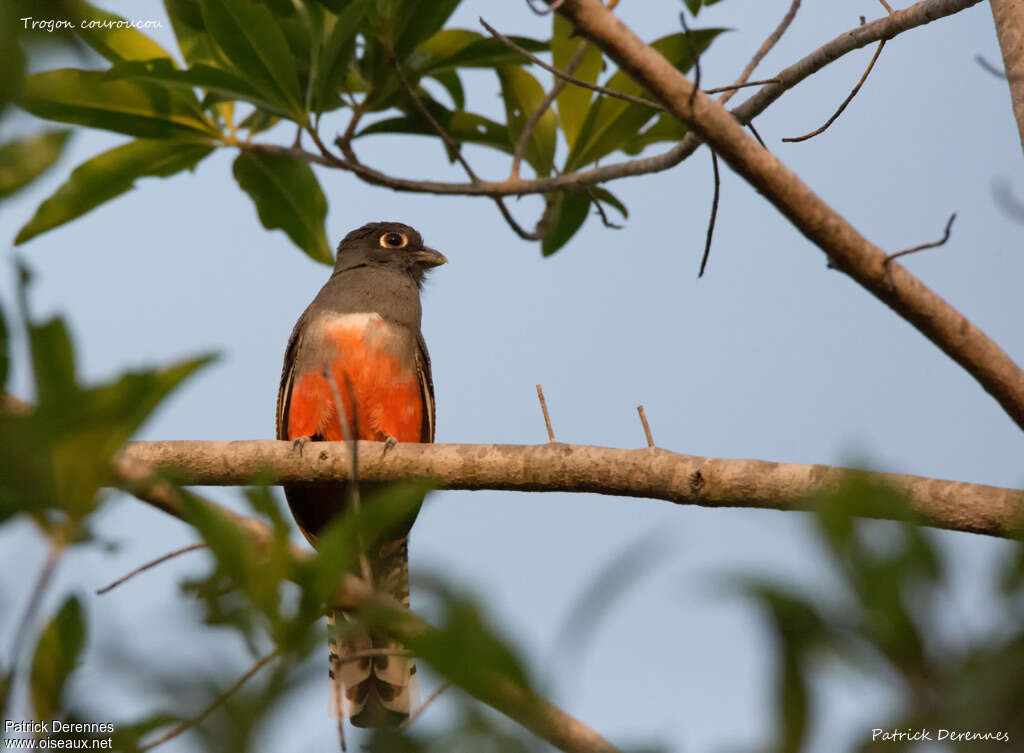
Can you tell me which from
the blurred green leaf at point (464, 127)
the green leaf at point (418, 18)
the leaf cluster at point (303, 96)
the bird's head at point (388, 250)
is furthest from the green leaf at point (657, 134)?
the bird's head at point (388, 250)

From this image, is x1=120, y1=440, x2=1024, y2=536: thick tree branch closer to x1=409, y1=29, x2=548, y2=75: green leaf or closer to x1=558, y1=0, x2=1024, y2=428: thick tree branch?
x1=558, y1=0, x2=1024, y2=428: thick tree branch

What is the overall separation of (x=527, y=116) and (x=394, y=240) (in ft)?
9.91

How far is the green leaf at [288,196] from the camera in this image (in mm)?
5039

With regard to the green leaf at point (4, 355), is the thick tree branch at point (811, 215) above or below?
above

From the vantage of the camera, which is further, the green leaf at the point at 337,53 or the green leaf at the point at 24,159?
the green leaf at the point at 337,53

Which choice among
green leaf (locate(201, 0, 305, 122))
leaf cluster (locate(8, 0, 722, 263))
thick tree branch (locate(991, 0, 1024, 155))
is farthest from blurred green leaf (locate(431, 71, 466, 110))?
thick tree branch (locate(991, 0, 1024, 155))

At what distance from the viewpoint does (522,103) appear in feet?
17.1

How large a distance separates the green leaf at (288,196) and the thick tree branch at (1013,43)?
9.60 ft

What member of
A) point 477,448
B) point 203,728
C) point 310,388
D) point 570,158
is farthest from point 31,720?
point 310,388

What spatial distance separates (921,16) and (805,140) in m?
0.69

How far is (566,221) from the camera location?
545cm

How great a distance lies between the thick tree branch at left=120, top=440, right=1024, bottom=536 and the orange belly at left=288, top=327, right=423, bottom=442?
1927 mm

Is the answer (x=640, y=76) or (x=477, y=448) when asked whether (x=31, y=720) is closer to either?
(x=640, y=76)

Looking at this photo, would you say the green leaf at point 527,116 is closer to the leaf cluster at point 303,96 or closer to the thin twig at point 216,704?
the leaf cluster at point 303,96
